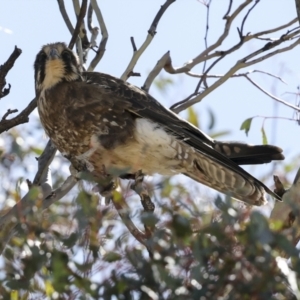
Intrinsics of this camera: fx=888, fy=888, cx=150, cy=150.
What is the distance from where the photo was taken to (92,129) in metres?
4.52

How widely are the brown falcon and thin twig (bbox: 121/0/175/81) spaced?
0.23 meters

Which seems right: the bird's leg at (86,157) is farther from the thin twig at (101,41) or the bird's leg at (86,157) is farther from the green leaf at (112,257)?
the green leaf at (112,257)

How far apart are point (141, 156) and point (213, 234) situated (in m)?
2.26

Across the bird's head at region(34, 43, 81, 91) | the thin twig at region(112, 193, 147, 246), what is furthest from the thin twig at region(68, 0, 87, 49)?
the thin twig at region(112, 193, 147, 246)

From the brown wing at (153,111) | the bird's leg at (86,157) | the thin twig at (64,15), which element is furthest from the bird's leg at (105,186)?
the thin twig at (64,15)

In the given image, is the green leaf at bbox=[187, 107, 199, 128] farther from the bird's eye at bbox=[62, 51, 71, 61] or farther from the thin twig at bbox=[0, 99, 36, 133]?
the thin twig at bbox=[0, 99, 36, 133]

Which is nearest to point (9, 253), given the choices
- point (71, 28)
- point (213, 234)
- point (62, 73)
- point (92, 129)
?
point (213, 234)

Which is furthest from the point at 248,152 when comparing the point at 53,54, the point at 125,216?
the point at 125,216

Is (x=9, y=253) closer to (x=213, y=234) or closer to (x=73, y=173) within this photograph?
(x=213, y=234)

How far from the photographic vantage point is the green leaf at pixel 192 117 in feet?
16.0

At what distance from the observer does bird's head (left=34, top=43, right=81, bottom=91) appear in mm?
4738

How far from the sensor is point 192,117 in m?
4.94

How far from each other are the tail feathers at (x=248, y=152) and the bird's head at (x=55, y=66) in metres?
0.87

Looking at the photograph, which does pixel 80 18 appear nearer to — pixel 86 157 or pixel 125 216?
pixel 86 157
